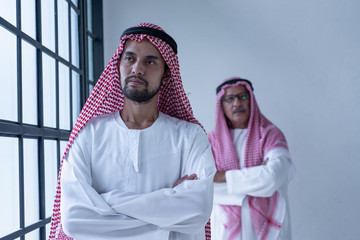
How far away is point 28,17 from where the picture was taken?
250cm

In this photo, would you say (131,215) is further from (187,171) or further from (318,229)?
(318,229)

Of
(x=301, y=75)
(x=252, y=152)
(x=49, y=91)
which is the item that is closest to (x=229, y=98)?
(x=252, y=152)

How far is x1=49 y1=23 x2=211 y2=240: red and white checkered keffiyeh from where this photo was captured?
7.17 feet

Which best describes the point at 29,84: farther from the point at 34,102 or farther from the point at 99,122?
the point at 99,122

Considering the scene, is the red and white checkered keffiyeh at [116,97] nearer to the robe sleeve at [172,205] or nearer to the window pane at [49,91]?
the robe sleeve at [172,205]

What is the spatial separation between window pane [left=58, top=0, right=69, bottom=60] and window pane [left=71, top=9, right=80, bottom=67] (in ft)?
→ 0.52

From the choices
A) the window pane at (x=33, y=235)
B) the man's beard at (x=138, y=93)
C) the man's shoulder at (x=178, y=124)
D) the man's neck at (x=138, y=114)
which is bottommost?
the window pane at (x=33, y=235)

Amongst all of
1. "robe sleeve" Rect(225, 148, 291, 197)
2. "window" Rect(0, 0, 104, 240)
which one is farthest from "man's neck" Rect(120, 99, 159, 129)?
"robe sleeve" Rect(225, 148, 291, 197)

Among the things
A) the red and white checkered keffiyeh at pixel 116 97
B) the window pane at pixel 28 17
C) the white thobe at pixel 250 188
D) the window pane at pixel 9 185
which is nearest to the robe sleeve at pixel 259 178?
the white thobe at pixel 250 188

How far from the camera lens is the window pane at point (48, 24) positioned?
2.77 meters

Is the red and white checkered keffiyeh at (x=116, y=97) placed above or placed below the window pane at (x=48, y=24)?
below

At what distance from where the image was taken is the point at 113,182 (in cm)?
207

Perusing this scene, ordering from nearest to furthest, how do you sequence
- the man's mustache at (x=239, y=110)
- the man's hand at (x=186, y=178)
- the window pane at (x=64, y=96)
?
the man's hand at (x=186, y=178), the window pane at (x=64, y=96), the man's mustache at (x=239, y=110)

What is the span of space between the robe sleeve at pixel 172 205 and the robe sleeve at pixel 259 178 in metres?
1.44
